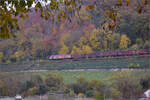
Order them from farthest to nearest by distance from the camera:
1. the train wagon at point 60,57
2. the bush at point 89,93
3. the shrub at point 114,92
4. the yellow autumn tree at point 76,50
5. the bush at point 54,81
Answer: the train wagon at point 60,57
the yellow autumn tree at point 76,50
the bush at point 54,81
the bush at point 89,93
the shrub at point 114,92

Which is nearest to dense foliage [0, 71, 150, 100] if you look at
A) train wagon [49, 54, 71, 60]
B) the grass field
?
the grass field

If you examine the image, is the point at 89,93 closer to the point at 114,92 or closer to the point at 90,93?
A: the point at 90,93

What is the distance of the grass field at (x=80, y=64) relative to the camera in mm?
22505

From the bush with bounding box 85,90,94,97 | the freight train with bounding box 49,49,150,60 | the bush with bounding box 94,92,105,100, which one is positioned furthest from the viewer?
the freight train with bounding box 49,49,150,60

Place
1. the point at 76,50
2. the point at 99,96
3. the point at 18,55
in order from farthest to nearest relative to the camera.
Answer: the point at 76,50
the point at 18,55
the point at 99,96

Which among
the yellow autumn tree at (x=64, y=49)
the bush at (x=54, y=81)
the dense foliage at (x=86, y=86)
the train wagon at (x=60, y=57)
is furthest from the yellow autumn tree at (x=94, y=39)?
the train wagon at (x=60, y=57)

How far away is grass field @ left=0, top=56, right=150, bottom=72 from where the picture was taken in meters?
22.5

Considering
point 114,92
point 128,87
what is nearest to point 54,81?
point 114,92

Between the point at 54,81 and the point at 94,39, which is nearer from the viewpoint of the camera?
the point at 94,39

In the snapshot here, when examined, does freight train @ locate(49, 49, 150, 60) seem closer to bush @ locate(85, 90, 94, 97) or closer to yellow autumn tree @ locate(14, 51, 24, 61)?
yellow autumn tree @ locate(14, 51, 24, 61)

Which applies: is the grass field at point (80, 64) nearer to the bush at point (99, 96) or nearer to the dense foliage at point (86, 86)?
the dense foliage at point (86, 86)

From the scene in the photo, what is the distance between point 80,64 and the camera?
83.6 feet

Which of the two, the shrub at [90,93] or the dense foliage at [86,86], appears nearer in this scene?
the dense foliage at [86,86]

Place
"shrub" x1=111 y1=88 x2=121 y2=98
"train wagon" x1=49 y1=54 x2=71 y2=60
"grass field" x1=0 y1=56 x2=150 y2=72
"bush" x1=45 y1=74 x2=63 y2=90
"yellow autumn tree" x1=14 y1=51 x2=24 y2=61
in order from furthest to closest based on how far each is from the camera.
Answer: "train wagon" x1=49 y1=54 x2=71 y2=60, "grass field" x1=0 y1=56 x2=150 y2=72, "yellow autumn tree" x1=14 y1=51 x2=24 y2=61, "bush" x1=45 y1=74 x2=63 y2=90, "shrub" x1=111 y1=88 x2=121 y2=98
